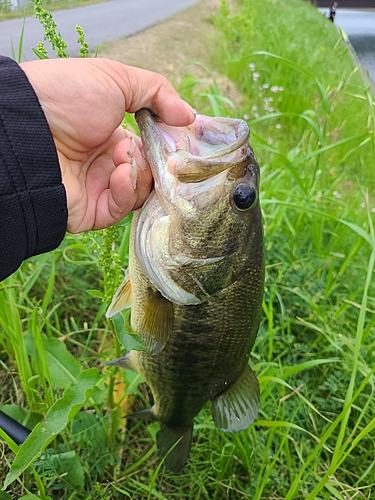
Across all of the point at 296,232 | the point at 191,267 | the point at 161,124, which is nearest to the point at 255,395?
the point at 191,267

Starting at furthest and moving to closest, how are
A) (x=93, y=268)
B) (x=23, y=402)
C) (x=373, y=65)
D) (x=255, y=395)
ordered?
1. (x=373, y=65)
2. (x=93, y=268)
3. (x=23, y=402)
4. (x=255, y=395)

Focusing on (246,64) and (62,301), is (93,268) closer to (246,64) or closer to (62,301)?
(62,301)

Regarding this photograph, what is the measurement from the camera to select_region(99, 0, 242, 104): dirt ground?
611cm

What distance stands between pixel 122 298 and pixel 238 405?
606 millimetres

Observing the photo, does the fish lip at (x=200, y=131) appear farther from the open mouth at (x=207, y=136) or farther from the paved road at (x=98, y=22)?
the paved road at (x=98, y=22)

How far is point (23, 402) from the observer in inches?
75.5

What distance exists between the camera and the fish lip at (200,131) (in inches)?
50.0

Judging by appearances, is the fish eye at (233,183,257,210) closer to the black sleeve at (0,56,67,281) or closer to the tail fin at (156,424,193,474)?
the black sleeve at (0,56,67,281)

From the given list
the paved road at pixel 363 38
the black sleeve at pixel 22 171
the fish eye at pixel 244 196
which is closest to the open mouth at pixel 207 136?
the fish eye at pixel 244 196

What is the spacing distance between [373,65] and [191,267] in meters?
10.0

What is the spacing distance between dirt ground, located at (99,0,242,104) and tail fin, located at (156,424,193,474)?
409cm

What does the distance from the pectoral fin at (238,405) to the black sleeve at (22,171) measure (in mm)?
927

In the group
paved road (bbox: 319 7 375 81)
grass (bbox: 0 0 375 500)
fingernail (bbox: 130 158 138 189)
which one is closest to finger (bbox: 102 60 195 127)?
fingernail (bbox: 130 158 138 189)

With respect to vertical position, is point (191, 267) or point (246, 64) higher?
point (191, 267)
